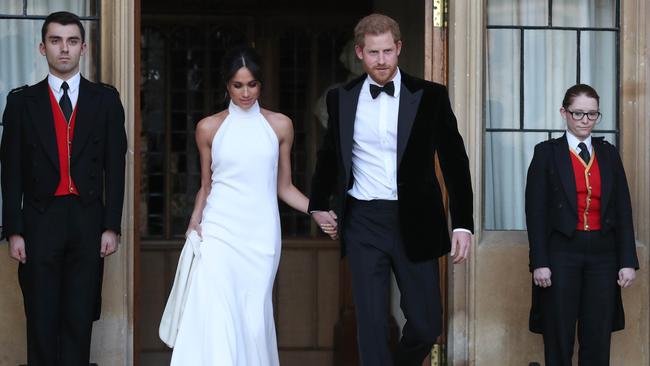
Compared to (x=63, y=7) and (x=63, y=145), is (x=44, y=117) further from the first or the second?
(x=63, y=7)

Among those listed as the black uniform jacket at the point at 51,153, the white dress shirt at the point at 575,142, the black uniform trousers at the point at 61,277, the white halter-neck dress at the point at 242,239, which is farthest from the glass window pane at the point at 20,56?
the white dress shirt at the point at 575,142

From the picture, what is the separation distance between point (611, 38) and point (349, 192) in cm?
252

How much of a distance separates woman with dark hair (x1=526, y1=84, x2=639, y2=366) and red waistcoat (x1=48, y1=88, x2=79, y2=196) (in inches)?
97.6

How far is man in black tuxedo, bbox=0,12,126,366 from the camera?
6734 millimetres

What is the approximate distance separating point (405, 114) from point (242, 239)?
121cm

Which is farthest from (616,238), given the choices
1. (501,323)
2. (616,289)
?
(501,323)

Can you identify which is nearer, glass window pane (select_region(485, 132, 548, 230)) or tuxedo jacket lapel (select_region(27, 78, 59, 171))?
tuxedo jacket lapel (select_region(27, 78, 59, 171))

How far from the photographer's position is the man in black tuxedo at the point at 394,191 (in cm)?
623

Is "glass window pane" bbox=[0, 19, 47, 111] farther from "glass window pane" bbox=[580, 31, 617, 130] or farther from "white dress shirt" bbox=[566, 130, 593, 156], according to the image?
"glass window pane" bbox=[580, 31, 617, 130]

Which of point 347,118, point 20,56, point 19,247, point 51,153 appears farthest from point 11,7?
point 347,118

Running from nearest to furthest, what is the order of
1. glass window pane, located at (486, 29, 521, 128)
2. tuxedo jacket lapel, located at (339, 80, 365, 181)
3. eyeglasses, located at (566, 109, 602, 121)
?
tuxedo jacket lapel, located at (339, 80, 365, 181)
eyeglasses, located at (566, 109, 602, 121)
glass window pane, located at (486, 29, 521, 128)

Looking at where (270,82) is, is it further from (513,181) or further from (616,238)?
(616,238)

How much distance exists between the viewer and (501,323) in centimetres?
777

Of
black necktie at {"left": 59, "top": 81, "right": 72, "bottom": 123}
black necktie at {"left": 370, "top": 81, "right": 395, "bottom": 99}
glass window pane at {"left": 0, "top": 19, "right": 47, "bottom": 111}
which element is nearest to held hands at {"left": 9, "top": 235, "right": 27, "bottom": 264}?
black necktie at {"left": 59, "top": 81, "right": 72, "bottom": 123}
